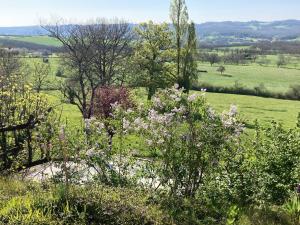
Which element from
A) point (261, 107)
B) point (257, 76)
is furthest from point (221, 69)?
point (261, 107)

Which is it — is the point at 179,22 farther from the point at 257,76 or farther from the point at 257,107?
the point at 257,76

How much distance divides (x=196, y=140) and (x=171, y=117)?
2.45 feet

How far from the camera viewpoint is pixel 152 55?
164ft

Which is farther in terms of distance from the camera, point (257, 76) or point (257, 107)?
point (257, 76)

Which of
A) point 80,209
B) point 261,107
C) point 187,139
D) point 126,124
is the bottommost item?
point 261,107

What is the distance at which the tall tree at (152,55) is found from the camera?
47.8 m

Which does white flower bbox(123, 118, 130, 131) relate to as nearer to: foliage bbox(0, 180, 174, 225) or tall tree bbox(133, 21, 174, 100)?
foliage bbox(0, 180, 174, 225)

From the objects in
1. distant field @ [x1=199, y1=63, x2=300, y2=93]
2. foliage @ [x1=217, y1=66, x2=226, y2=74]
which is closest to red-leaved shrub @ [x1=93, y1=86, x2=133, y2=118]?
distant field @ [x1=199, y1=63, x2=300, y2=93]

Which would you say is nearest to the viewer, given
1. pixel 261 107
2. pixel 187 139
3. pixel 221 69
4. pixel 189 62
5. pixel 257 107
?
pixel 187 139

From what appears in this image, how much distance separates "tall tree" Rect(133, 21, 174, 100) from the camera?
4783 cm

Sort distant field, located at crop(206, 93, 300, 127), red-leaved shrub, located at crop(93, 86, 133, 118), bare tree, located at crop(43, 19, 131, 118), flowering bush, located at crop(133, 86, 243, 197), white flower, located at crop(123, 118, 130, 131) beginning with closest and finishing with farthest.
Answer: flowering bush, located at crop(133, 86, 243, 197) < white flower, located at crop(123, 118, 130, 131) < red-leaved shrub, located at crop(93, 86, 133, 118) < bare tree, located at crop(43, 19, 131, 118) < distant field, located at crop(206, 93, 300, 127)

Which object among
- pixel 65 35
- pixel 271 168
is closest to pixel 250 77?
pixel 65 35

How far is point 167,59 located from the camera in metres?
49.9

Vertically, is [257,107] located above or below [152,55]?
below
